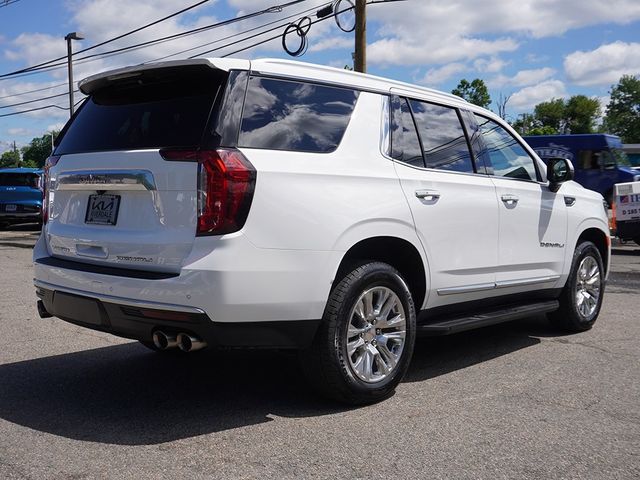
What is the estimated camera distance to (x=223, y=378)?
15.9 feet

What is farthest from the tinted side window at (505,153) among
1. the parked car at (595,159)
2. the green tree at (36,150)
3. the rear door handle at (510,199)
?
the green tree at (36,150)

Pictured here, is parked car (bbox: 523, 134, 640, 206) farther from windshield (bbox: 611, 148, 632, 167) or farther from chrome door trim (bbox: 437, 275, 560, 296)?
chrome door trim (bbox: 437, 275, 560, 296)

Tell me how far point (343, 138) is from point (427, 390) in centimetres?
172

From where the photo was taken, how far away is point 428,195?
456cm

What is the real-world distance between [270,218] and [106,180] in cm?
104

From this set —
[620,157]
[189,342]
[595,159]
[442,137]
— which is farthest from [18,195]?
[189,342]

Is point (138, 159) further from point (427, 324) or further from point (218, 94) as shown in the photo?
point (427, 324)

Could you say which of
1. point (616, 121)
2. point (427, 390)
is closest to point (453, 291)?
point (427, 390)

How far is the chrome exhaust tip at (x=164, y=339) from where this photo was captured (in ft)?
12.2

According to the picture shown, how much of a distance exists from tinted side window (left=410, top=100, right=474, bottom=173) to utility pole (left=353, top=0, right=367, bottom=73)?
440 inches

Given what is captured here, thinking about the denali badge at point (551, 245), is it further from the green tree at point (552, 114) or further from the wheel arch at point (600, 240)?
the green tree at point (552, 114)

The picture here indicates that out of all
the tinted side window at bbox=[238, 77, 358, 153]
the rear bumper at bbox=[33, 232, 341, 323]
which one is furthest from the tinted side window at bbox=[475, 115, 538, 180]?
the rear bumper at bbox=[33, 232, 341, 323]

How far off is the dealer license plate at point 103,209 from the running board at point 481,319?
205cm

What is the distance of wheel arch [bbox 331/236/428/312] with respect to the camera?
4.13m
